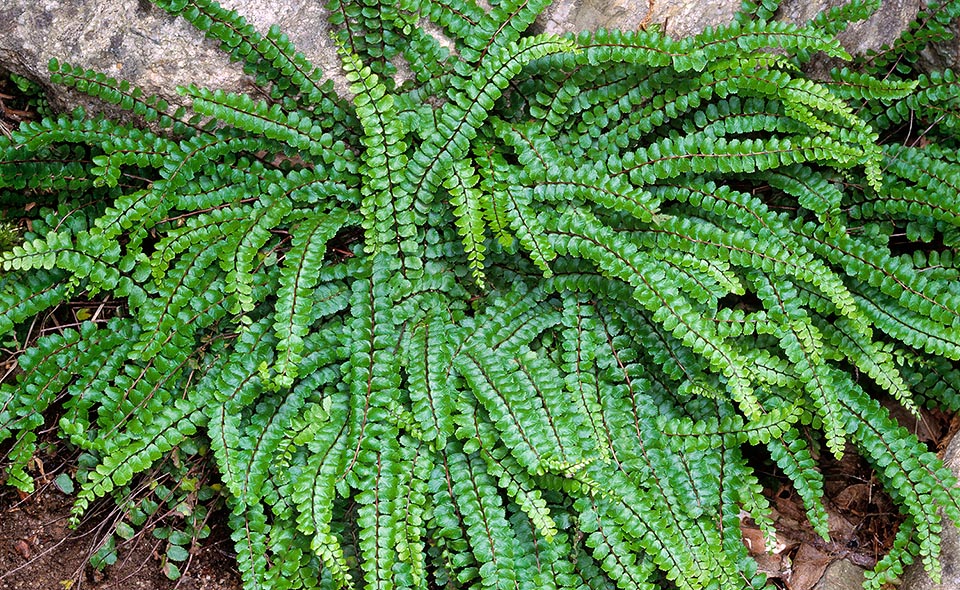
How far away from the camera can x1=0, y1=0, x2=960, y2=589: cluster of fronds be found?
138 inches

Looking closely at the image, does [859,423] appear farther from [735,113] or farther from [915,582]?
[735,113]

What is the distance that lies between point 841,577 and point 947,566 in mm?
559

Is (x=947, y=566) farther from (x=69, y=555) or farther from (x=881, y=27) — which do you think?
(x=69, y=555)

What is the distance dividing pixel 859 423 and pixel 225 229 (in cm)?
315

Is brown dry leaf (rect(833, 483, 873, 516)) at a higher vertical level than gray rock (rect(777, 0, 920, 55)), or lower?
lower

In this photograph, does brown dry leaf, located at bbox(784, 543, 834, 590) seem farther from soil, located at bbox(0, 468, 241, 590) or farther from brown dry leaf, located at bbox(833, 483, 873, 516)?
soil, located at bbox(0, 468, 241, 590)

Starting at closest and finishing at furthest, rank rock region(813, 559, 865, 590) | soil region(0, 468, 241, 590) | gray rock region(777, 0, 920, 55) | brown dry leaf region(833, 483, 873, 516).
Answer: soil region(0, 468, 241, 590), gray rock region(777, 0, 920, 55), rock region(813, 559, 865, 590), brown dry leaf region(833, 483, 873, 516)

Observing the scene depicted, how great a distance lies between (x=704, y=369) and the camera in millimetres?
3953

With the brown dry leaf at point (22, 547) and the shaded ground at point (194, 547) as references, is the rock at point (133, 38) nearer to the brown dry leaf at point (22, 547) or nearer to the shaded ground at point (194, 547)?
the shaded ground at point (194, 547)

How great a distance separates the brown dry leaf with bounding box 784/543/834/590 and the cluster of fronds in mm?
531

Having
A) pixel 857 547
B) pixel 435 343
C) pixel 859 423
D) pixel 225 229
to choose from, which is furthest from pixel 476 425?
pixel 857 547

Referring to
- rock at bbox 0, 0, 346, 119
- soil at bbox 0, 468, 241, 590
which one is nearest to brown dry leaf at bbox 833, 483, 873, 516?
soil at bbox 0, 468, 241, 590

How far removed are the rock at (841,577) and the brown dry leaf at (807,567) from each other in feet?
0.09

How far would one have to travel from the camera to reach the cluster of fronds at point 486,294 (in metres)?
3.51
